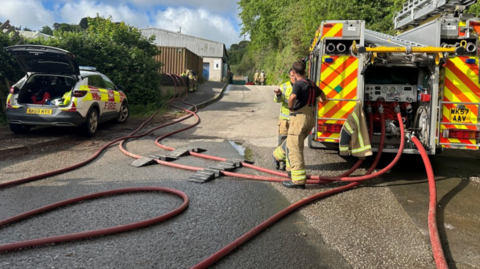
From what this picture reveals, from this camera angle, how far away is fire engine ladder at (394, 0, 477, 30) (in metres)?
5.77

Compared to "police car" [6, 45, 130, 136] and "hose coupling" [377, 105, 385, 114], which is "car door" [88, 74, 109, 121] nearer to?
"police car" [6, 45, 130, 136]

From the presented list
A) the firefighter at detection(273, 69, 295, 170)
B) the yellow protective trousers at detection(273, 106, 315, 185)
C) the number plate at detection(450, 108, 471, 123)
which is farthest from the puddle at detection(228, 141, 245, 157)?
the number plate at detection(450, 108, 471, 123)

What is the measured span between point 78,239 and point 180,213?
103cm

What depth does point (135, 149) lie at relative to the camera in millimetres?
7289

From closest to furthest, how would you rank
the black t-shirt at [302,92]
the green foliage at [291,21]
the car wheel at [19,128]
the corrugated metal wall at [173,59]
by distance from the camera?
the black t-shirt at [302,92] → the car wheel at [19,128] → the green foliage at [291,21] → the corrugated metal wall at [173,59]

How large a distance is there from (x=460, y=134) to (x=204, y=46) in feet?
145

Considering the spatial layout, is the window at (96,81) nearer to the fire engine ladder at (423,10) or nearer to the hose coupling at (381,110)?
the hose coupling at (381,110)

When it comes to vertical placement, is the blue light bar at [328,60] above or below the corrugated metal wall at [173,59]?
below

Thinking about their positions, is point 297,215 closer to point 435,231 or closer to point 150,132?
point 435,231

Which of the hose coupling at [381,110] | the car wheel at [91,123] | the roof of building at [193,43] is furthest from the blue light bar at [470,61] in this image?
the roof of building at [193,43]

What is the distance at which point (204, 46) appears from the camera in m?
47.2

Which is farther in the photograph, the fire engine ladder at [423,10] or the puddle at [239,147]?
the puddle at [239,147]

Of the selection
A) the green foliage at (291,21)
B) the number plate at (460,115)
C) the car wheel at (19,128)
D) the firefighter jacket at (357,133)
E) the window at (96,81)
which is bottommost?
the car wheel at (19,128)

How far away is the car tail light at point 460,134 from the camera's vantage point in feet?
17.1
